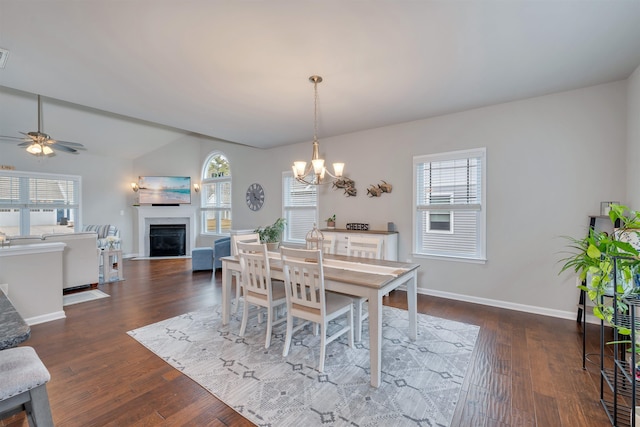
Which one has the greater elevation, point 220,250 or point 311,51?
point 311,51

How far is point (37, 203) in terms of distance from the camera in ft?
20.4

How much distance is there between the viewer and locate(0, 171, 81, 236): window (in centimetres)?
588

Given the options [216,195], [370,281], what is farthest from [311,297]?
[216,195]

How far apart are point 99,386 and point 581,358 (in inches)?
160

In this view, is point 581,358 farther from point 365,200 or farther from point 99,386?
point 99,386

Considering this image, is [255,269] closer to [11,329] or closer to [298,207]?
[11,329]

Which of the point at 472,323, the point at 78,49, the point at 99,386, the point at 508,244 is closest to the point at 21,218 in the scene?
the point at 78,49

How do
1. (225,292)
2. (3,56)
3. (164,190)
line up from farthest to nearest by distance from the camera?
(164,190), (225,292), (3,56)

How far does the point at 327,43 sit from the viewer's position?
90.4 inches

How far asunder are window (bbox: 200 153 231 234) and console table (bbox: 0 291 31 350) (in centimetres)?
629

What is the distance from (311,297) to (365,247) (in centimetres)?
122

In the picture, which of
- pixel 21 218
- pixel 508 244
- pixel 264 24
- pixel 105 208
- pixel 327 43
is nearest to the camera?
pixel 264 24

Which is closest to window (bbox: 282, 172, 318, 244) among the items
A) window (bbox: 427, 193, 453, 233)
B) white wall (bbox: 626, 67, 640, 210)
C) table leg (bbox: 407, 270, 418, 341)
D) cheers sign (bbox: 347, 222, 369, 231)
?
cheers sign (bbox: 347, 222, 369, 231)

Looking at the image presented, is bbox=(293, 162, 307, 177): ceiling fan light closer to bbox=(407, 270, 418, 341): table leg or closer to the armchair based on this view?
bbox=(407, 270, 418, 341): table leg
